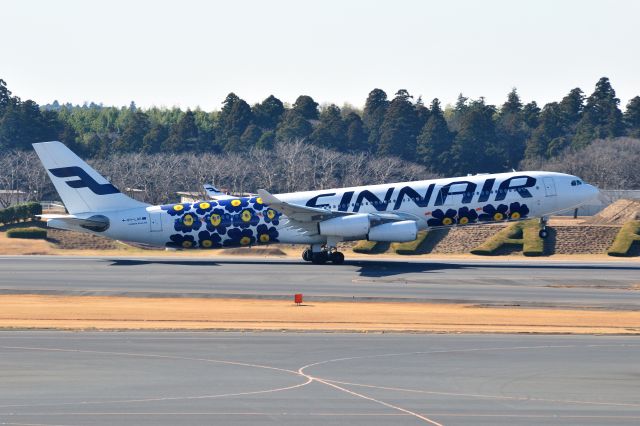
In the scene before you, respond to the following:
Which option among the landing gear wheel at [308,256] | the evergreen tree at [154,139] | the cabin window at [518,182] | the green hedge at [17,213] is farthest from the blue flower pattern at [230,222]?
the evergreen tree at [154,139]

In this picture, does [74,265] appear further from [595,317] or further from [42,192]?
[42,192]

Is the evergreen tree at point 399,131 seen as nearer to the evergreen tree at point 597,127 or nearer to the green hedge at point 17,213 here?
the evergreen tree at point 597,127

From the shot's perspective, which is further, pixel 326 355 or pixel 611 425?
pixel 326 355

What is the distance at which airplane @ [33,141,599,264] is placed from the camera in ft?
223

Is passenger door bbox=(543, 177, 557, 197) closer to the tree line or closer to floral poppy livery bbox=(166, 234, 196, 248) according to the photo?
floral poppy livery bbox=(166, 234, 196, 248)

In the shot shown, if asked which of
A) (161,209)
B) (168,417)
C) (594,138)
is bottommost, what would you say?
(168,417)

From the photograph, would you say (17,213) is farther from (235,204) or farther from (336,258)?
(336,258)

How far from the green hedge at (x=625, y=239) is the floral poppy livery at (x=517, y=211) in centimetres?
1545

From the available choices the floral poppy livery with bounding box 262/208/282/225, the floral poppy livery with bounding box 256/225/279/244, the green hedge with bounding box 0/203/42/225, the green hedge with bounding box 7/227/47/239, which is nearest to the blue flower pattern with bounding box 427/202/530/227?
the floral poppy livery with bounding box 262/208/282/225

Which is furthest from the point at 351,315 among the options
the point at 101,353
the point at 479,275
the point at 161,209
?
the point at 161,209

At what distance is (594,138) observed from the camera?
610 ft

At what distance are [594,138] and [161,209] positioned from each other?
426 feet

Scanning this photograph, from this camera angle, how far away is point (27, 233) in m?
89.2

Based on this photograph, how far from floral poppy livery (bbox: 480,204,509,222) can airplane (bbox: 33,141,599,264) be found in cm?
7
